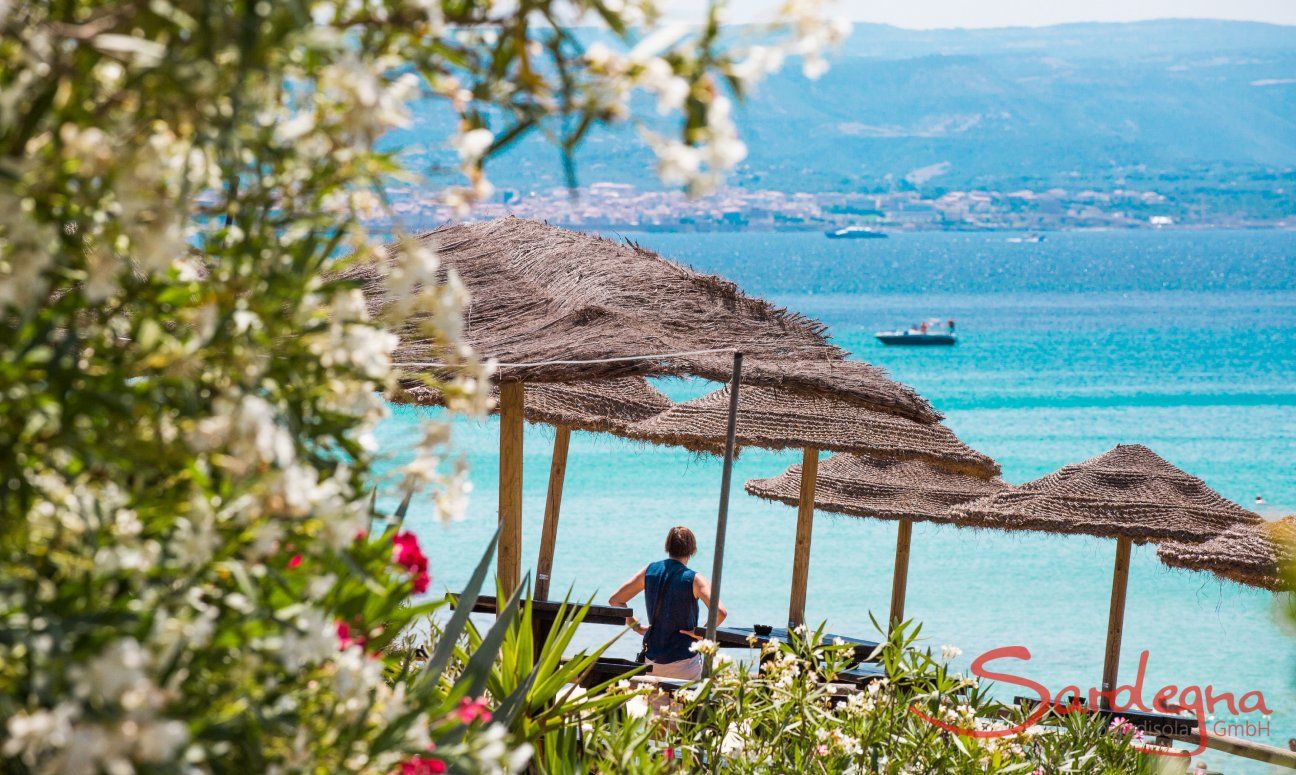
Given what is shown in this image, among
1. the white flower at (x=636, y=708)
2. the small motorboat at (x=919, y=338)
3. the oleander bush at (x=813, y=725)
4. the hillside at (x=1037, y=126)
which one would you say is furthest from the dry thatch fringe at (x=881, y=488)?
the hillside at (x=1037, y=126)

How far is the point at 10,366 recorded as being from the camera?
1264 mm

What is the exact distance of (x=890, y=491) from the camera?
10953 millimetres

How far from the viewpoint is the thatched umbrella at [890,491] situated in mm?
10531

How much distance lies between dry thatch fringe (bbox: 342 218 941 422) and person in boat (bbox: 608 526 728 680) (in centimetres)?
100

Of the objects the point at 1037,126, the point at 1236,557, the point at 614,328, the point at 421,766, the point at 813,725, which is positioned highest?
the point at 1037,126

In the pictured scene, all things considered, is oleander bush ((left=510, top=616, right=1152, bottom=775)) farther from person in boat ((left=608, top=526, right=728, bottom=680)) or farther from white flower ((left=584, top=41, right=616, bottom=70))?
white flower ((left=584, top=41, right=616, bottom=70))

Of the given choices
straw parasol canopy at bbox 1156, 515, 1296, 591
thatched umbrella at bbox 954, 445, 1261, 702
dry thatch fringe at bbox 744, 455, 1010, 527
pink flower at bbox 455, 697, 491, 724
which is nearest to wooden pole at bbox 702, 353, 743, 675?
pink flower at bbox 455, 697, 491, 724

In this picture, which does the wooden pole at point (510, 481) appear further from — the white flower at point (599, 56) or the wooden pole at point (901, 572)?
the white flower at point (599, 56)

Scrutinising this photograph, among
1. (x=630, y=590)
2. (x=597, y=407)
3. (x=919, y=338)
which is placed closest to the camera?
(x=630, y=590)

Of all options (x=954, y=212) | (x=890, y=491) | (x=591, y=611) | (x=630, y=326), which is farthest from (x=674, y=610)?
(x=954, y=212)

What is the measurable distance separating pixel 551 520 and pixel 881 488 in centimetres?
293

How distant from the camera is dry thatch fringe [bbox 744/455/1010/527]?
10.6 metres

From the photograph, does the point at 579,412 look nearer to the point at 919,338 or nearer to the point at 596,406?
the point at 596,406

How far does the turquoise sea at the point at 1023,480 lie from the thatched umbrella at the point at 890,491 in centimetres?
129
